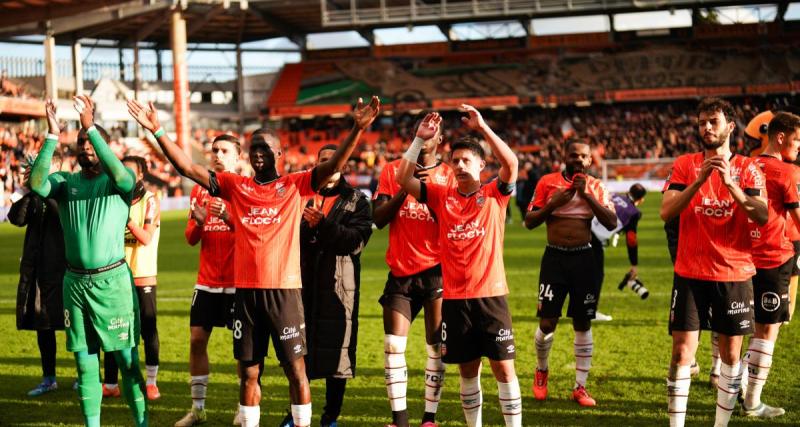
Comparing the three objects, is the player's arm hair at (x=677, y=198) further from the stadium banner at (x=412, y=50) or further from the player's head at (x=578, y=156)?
the stadium banner at (x=412, y=50)

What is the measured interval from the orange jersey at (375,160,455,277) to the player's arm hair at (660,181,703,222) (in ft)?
5.32

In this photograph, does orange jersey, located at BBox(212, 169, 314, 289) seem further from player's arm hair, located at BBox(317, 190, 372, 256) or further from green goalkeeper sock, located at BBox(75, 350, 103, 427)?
green goalkeeper sock, located at BBox(75, 350, 103, 427)

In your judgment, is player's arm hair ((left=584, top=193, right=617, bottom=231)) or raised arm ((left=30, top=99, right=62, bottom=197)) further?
player's arm hair ((left=584, top=193, right=617, bottom=231))

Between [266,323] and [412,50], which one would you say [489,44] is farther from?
[266,323]

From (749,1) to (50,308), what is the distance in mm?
46957

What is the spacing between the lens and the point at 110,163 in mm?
5586

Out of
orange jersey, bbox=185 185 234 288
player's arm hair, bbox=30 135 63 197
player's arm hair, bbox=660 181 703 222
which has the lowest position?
orange jersey, bbox=185 185 234 288

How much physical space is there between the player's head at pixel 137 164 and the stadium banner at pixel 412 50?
46294 mm

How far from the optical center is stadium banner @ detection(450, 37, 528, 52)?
52.2 m

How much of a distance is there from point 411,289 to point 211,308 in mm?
1630

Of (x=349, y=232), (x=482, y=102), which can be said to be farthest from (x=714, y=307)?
(x=482, y=102)

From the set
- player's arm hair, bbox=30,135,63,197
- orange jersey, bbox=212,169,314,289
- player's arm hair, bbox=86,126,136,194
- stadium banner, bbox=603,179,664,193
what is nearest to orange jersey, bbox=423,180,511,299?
orange jersey, bbox=212,169,314,289

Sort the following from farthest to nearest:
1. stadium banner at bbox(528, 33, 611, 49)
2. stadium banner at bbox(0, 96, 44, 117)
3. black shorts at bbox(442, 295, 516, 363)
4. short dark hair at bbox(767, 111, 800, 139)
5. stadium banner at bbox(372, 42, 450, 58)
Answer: stadium banner at bbox(372, 42, 450, 58)
stadium banner at bbox(528, 33, 611, 49)
stadium banner at bbox(0, 96, 44, 117)
short dark hair at bbox(767, 111, 800, 139)
black shorts at bbox(442, 295, 516, 363)

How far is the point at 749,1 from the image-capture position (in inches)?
1838
